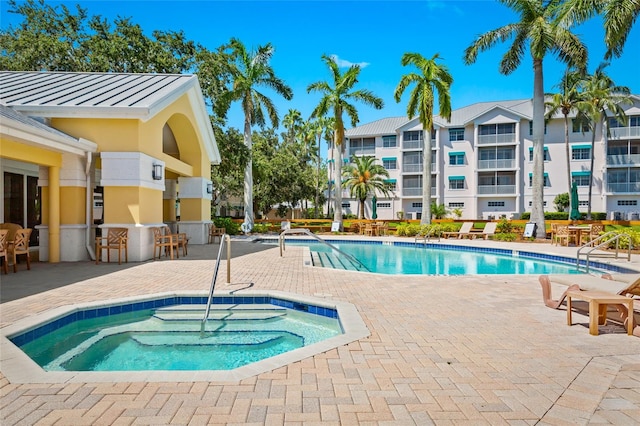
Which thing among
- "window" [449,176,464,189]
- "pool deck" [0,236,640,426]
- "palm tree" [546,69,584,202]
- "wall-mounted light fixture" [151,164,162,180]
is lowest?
"pool deck" [0,236,640,426]

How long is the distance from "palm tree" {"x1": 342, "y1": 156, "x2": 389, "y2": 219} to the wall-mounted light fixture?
99.5ft

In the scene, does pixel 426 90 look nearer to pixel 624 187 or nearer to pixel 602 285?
pixel 602 285

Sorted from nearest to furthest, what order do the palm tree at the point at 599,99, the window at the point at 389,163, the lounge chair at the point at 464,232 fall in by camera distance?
1. the lounge chair at the point at 464,232
2. the palm tree at the point at 599,99
3. the window at the point at 389,163

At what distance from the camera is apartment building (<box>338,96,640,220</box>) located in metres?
38.9

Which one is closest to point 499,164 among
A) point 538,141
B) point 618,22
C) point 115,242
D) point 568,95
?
point 568,95

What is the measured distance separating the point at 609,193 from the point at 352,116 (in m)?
28.9

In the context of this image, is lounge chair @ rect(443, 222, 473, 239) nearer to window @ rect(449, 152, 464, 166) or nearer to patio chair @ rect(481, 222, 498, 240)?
patio chair @ rect(481, 222, 498, 240)

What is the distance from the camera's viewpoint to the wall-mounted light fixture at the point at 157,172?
12.2 meters

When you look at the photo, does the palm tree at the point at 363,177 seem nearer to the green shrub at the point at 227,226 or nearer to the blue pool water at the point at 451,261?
the green shrub at the point at 227,226

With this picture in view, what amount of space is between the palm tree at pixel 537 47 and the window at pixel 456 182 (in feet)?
68.4

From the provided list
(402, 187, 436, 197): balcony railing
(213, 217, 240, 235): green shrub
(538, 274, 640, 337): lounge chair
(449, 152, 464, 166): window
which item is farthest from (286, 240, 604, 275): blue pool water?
(449, 152, 464, 166): window

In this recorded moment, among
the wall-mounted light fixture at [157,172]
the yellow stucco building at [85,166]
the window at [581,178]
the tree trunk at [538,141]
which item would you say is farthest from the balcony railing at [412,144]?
→ the wall-mounted light fixture at [157,172]

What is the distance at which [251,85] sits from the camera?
27000mm

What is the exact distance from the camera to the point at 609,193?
1517 inches
